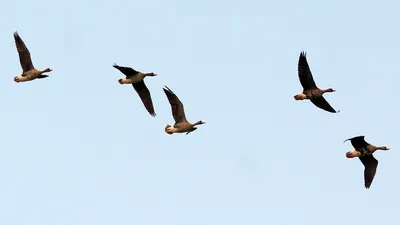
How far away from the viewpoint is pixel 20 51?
5828cm

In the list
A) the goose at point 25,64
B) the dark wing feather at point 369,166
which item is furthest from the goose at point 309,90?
the goose at point 25,64

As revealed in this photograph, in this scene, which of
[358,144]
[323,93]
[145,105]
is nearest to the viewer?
[358,144]

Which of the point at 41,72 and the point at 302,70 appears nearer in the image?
the point at 302,70

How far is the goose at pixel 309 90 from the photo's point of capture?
177ft

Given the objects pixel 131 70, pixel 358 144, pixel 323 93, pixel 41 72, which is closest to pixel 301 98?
pixel 323 93

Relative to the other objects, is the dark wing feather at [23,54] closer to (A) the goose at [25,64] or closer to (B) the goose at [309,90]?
(A) the goose at [25,64]

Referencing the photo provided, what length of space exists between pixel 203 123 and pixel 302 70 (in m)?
5.51

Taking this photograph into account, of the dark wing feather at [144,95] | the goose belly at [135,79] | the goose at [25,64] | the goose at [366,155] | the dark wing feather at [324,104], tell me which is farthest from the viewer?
the dark wing feather at [144,95]

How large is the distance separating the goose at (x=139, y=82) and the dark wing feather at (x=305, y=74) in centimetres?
860

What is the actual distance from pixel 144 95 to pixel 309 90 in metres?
9.81

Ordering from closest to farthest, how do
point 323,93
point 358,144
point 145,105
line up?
point 358,144 → point 323,93 → point 145,105

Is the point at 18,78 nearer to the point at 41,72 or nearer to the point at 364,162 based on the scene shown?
the point at 41,72

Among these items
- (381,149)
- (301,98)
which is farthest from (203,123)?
(381,149)

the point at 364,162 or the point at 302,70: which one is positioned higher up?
the point at 302,70
